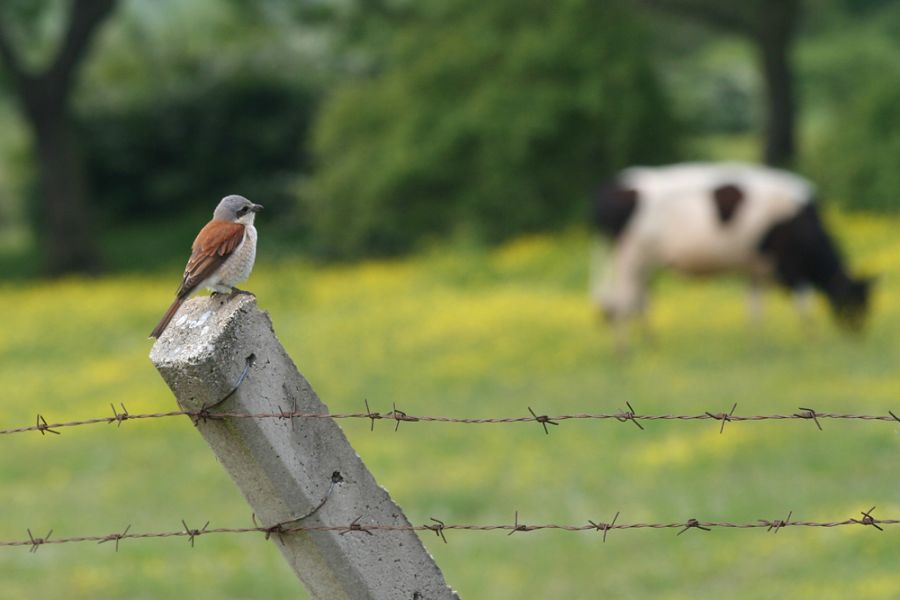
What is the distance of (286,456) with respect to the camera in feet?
10.5

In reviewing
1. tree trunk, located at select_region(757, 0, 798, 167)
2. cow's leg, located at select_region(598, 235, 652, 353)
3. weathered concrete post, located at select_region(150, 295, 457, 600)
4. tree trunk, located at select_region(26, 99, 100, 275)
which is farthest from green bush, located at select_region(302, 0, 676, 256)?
weathered concrete post, located at select_region(150, 295, 457, 600)

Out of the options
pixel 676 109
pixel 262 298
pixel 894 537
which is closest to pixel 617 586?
pixel 894 537

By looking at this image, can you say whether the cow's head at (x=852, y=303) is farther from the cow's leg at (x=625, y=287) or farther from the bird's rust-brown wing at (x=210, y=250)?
the bird's rust-brown wing at (x=210, y=250)

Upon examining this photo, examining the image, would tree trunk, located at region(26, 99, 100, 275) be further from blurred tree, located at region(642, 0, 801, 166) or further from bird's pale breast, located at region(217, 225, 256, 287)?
bird's pale breast, located at region(217, 225, 256, 287)

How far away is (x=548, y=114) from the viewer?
25.6m

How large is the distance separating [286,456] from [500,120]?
75.2 ft

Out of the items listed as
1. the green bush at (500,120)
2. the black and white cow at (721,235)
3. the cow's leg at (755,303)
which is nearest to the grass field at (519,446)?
the cow's leg at (755,303)

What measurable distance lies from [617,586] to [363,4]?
23752 millimetres

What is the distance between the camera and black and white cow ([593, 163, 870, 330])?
1578 cm

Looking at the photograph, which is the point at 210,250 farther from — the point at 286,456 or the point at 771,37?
the point at 771,37

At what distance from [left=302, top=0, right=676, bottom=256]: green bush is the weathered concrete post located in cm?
2235

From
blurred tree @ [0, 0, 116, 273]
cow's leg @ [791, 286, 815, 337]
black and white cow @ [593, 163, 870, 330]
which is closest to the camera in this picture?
black and white cow @ [593, 163, 870, 330]

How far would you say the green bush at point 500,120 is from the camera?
2583 cm

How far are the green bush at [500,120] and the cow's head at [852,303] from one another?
1017 cm
